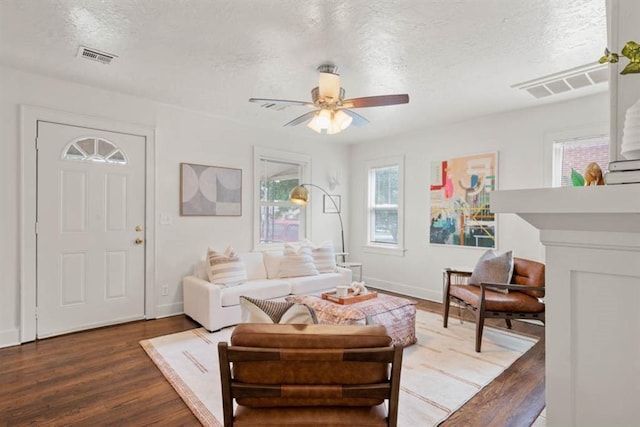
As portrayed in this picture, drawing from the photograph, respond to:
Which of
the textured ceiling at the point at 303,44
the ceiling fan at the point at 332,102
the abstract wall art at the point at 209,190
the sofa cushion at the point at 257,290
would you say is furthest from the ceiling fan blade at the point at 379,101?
the abstract wall art at the point at 209,190

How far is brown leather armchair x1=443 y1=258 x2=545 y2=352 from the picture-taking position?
294 centimetres

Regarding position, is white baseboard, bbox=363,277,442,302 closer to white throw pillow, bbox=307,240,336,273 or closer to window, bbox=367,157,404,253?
window, bbox=367,157,404,253

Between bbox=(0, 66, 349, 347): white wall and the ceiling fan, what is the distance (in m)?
1.87

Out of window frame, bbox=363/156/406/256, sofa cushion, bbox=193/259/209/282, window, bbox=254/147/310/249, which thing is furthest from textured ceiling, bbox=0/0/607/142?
sofa cushion, bbox=193/259/209/282

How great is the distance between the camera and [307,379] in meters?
1.21

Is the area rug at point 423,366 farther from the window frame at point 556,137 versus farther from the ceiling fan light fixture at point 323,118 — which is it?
the ceiling fan light fixture at point 323,118

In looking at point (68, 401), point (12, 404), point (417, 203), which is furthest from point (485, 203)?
point (12, 404)

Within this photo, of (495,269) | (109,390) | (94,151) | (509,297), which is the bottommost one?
(109,390)

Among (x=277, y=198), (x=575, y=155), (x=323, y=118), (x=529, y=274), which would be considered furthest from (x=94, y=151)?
(x=575, y=155)

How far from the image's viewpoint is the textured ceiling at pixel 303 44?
81.0 inches

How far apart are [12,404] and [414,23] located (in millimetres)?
3614

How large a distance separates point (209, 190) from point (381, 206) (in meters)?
2.83

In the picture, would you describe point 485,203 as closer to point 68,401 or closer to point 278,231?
point 278,231

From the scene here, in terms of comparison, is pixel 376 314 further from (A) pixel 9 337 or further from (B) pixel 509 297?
(A) pixel 9 337
